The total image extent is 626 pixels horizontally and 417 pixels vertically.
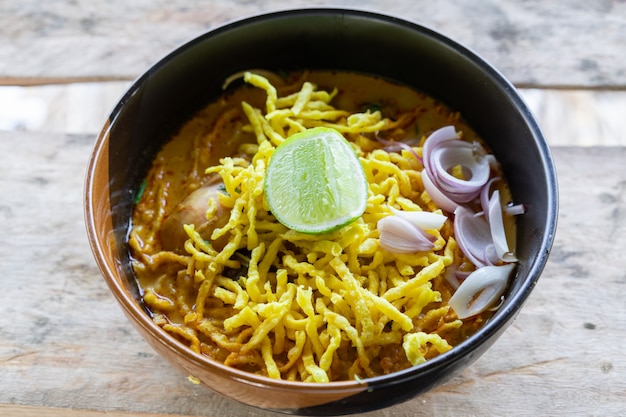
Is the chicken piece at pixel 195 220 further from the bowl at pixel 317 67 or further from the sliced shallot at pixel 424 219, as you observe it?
the sliced shallot at pixel 424 219

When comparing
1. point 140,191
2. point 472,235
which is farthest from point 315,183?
point 140,191

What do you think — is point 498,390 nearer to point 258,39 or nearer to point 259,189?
point 259,189

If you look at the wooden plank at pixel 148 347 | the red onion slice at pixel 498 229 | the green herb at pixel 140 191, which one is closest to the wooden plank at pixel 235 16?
the wooden plank at pixel 148 347

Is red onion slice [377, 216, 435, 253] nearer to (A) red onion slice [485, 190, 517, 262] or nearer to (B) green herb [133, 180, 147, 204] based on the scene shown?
(A) red onion slice [485, 190, 517, 262]

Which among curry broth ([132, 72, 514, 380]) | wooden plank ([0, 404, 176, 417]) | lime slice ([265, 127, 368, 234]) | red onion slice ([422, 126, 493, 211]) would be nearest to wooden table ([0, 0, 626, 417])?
wooden plank ([0, 404, 176, 417])

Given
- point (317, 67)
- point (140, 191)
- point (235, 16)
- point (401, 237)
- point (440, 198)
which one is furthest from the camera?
point (235, 16)

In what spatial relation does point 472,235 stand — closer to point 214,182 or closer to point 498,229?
point 498,229
